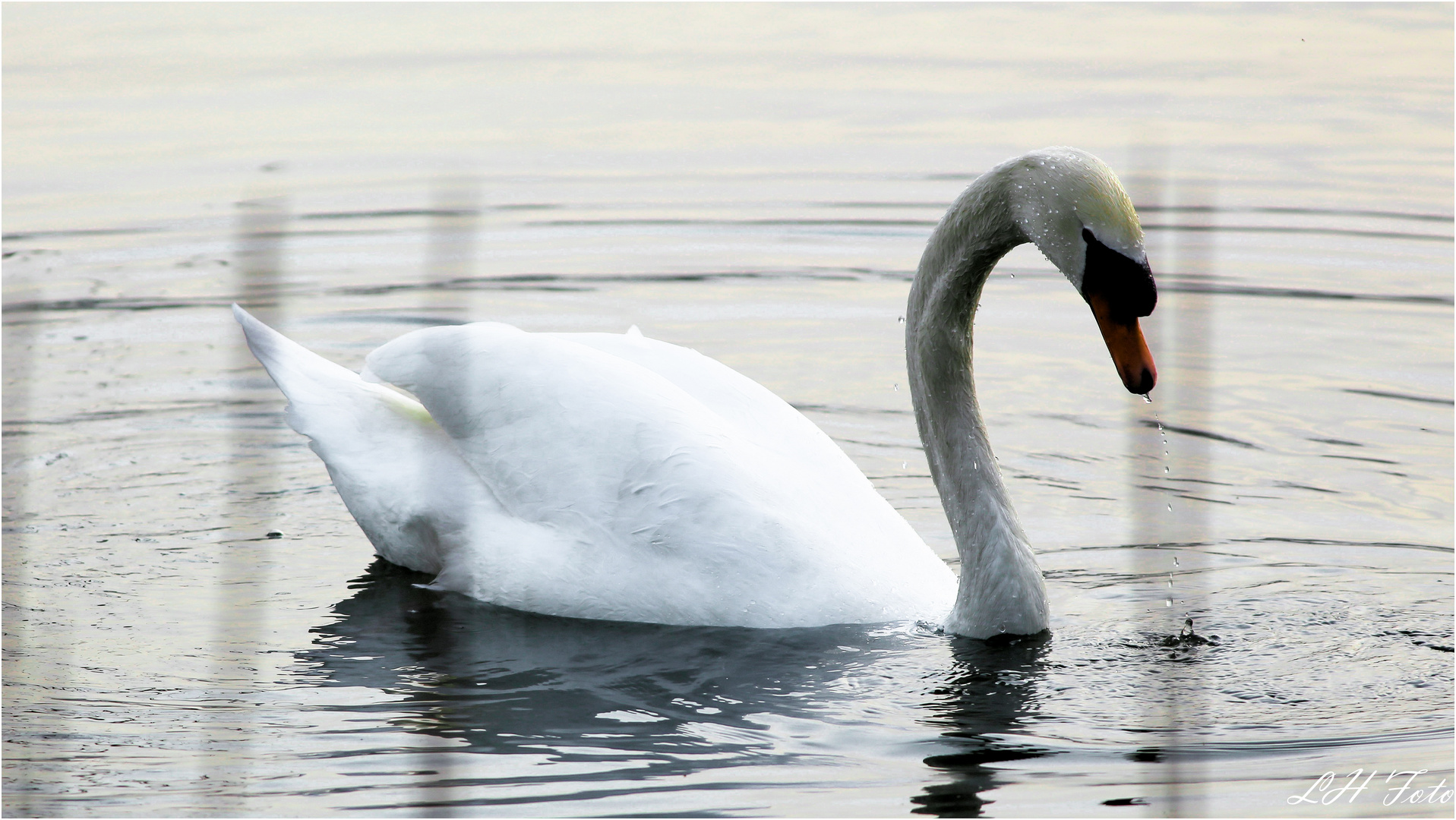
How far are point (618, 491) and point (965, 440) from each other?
1137 mm

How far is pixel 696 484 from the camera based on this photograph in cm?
630

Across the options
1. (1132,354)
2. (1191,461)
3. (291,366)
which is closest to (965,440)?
(1132,354)

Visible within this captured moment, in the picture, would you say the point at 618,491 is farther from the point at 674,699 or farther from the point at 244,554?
the point at 244,554

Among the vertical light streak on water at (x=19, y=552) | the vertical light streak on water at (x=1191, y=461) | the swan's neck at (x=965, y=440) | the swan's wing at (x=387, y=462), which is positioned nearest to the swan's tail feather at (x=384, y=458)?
the swan's wing at (x=387, y=462)

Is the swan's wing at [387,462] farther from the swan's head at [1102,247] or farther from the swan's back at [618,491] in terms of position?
the swan's head at [1102,247]

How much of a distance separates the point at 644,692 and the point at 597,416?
3.35ft

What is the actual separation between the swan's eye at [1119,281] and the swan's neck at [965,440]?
0.51m

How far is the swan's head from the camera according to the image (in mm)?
5492

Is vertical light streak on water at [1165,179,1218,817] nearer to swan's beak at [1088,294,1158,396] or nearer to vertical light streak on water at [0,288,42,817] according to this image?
swan's beak at [1088,294,1158,396]

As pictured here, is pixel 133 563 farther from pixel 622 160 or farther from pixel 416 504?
pixel 622 160

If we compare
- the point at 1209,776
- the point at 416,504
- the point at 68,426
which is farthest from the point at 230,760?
the point at 68,426

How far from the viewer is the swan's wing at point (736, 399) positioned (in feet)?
22.2

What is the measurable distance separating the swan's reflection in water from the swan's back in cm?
14

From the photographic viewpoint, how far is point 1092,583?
7.02 metres
